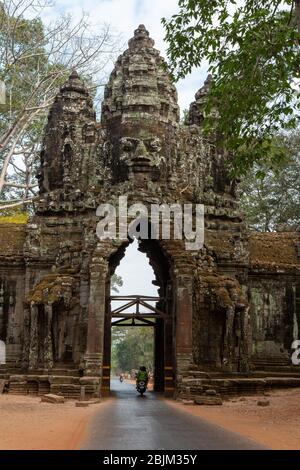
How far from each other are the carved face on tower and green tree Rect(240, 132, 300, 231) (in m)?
12.8

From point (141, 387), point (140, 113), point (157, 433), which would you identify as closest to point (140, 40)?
point (140, 113)

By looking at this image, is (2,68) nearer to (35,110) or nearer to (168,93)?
(35,110)

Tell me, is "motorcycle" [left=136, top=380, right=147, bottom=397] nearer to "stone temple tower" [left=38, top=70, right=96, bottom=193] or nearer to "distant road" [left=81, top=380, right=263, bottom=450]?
"distant road" [left=81, top=380, right=263, bottom=450]

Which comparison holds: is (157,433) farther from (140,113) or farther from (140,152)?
(140,113)

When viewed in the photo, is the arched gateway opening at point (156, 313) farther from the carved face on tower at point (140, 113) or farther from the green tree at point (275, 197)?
the green tree at point (275, 197)

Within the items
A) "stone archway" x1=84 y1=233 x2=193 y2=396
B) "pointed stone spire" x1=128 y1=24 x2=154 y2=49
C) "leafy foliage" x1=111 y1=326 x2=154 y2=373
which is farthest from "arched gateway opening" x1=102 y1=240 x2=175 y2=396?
"leafy foliage" x1=111 y1=326 x2=154 y2=373

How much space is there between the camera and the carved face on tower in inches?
872

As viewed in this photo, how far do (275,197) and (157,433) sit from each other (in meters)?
29.7

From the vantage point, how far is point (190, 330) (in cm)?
1838

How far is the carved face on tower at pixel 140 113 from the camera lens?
22.2 metres

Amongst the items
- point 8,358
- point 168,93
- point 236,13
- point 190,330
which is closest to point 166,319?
point 190,330

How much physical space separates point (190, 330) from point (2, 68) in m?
13.6

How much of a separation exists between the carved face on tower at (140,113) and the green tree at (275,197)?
12.8 m

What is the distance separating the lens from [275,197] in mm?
37312
